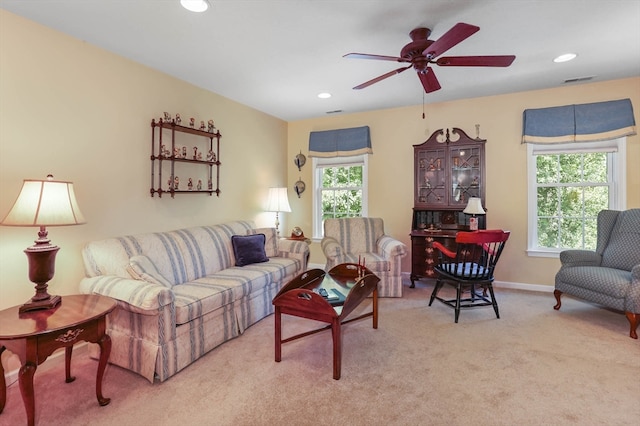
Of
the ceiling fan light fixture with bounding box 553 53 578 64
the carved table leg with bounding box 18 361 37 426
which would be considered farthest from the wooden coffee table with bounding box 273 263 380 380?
the ceiling fan light fixture with bounding box 553 53 578 64

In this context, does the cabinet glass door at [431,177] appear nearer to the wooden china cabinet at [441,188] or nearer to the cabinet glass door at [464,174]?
the wooden china cabinet at [441,188]

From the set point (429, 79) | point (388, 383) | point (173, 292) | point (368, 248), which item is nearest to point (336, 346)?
point (388, 383)

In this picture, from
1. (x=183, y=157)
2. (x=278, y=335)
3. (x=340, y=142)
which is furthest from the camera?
(x=340, y=142)

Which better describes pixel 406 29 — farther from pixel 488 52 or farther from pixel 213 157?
pixel 213 157

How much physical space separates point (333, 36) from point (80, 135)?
216 cm

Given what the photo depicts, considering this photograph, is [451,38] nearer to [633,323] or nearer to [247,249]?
[247,249]

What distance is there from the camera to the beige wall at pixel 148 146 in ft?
7.25

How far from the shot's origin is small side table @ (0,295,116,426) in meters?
1.56

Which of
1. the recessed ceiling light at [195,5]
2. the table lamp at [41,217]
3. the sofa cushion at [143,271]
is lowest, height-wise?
the sofa cushion at [143,271]

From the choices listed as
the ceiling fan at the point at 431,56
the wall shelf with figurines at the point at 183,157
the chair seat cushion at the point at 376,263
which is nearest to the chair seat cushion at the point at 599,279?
the chair seat cushion at the point at 376,263

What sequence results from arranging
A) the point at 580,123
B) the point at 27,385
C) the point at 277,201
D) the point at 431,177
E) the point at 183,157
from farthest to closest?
the point at 277,201
the point at 431,177
the point at 580,123
the point at 183,157
the point at 27,385

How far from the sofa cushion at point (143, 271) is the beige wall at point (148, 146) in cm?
55

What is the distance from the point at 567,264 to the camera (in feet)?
11.0

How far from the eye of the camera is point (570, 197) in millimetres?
3957
